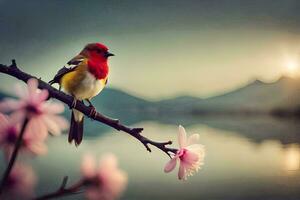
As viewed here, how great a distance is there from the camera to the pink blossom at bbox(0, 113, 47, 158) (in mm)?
647

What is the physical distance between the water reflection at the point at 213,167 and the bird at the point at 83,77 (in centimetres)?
8

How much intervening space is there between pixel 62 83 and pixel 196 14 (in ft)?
1.33

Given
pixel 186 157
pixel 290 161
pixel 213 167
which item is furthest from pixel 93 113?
pixel 290 161

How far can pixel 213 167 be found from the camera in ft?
3.65

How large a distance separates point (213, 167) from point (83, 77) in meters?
0.42

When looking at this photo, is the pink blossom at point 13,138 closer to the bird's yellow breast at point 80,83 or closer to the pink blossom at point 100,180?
the pink blossom at point 100,180

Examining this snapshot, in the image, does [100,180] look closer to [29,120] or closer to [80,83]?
[29,120]

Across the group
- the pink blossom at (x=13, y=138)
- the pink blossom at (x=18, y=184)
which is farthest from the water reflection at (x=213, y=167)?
the pink blossom at (x=13, y=138)

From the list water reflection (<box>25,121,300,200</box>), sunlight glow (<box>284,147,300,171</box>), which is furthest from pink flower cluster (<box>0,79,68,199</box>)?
sunlight glow (<box>284,147,300,171</box>)

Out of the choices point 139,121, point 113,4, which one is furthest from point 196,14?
point 139,121

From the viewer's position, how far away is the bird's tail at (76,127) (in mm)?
1019

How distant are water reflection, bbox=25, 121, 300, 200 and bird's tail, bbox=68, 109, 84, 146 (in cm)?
2

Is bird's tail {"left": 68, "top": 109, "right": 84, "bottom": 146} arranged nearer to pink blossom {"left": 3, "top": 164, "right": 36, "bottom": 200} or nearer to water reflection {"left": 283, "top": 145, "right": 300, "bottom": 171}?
pink blossom {"left": 3, "top": 164, "right": 36, "bottom": 200}

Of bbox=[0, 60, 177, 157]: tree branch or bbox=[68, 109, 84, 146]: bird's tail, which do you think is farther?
bbox=[68, 109, 84, 146]: bird's tail
